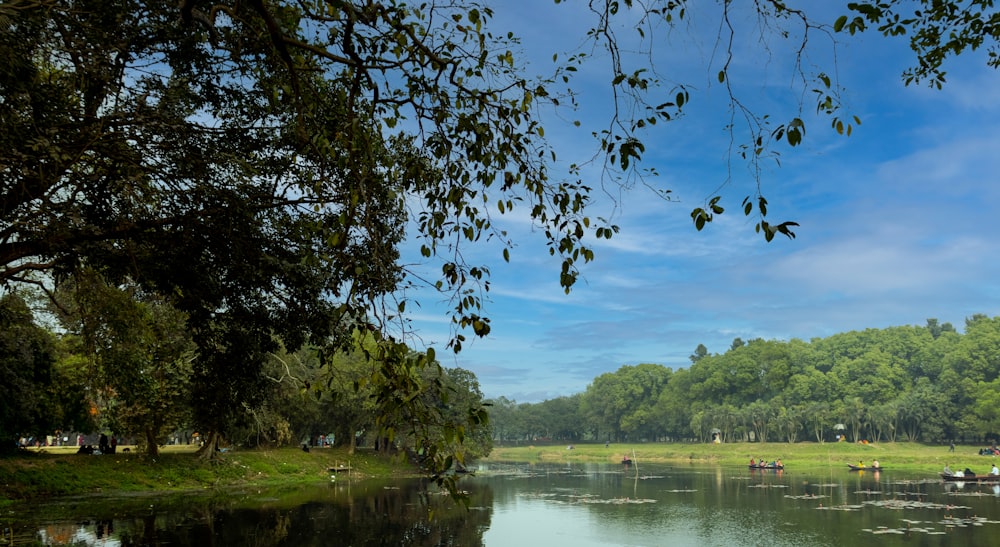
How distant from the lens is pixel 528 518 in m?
28.3

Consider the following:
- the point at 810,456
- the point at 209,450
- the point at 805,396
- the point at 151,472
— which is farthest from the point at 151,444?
the point at 805,396

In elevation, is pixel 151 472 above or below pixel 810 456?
above

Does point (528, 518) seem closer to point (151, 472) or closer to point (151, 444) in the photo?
point (151, 472)

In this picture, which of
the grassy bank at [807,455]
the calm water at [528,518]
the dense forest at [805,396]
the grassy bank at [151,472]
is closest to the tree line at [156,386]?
the grassy bank at [151,472]

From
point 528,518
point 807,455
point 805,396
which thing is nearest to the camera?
point 528,518

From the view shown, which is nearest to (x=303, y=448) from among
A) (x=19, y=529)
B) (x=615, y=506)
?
(x=615, y=506)

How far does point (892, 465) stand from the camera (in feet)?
207

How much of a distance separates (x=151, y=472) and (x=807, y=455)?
63.4 m

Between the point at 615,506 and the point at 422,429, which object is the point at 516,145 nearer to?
the point at 422,429

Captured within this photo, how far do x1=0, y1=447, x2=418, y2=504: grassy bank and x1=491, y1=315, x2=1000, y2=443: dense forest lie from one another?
1235 inches

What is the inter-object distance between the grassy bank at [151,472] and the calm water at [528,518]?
Result: 1.59m

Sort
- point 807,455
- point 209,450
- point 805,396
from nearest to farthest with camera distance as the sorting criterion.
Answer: point 209,450, point 807,455, point 805,396

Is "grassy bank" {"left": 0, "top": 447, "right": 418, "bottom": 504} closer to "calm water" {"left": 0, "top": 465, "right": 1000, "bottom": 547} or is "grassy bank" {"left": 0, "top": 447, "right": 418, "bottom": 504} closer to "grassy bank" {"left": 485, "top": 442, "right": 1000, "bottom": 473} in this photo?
"calm water" {"left": 0, "top": 465, "right": 1000, "bottom": 547}

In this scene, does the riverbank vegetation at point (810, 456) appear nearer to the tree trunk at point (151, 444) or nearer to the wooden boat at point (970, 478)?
the wooden boat at point (970, 478)
